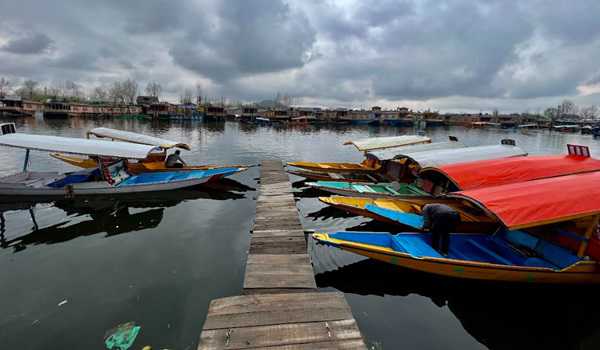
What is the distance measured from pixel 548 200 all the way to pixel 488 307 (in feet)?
8.91

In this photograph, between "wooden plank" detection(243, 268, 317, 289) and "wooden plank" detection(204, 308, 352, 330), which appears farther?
"wooden plank" detection(243, 268, 317, 289)

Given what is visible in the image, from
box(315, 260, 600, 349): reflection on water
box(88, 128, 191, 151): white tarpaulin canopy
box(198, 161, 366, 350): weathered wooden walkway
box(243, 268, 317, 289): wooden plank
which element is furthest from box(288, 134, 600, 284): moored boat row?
box(88, 128, 191, 151): white tarpaulin canopy

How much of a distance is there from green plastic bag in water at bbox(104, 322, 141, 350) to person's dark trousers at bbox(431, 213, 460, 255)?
6854 mm

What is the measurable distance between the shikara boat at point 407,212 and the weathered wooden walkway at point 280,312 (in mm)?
2912

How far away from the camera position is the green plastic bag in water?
5.25m

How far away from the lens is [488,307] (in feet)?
21.6

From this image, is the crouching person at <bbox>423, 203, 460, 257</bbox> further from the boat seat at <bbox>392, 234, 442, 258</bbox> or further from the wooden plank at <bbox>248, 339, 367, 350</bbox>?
the wooden plank at <bbox>248, 339, 367, 350</bbox>

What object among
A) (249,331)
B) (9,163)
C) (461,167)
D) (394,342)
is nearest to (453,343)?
(394,342)

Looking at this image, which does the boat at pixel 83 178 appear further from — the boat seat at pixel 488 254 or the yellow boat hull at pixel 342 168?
the boat seat at pixel 488 254

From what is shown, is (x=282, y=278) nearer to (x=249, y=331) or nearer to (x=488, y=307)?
(x=249, y=331)

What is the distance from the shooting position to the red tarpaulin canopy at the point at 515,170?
9.10m

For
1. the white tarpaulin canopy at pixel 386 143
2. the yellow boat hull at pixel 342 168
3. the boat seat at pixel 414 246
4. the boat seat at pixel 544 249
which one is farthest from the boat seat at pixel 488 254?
the white tarpaulin canopy at pixel 386 143

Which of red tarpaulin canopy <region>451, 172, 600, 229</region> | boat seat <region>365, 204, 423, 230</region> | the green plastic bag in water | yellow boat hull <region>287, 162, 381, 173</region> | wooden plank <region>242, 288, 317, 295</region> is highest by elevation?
red tarpaulin canopy <region>451, 172, 600, 229</region>

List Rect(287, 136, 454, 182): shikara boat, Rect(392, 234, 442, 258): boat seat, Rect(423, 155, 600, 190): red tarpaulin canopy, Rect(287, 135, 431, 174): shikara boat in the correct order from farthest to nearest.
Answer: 1. Rect(287, 135, 431, 174): shikara boat
2. Rect(287, 136, 454, 182): shikara boat
3. Rect(423, 155, 600, 190): red tarpaulin canopy
4. Rect(392, 234, 442, 258): boat seat
